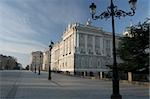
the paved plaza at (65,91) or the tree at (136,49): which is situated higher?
the tree at (136,49)

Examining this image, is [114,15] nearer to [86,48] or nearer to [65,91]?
[65,91]

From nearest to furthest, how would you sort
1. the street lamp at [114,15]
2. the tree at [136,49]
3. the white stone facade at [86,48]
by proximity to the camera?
the street lamp at [114,15], the tree at [136,49], the white stone facade at [86,48]

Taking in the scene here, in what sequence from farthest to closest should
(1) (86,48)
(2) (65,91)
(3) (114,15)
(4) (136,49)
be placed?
(1) (86,48) → (4) (136,49) → (2) (65,91) → (3) (114,15)

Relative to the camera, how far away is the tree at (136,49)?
3809 cm

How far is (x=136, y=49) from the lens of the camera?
130 ft

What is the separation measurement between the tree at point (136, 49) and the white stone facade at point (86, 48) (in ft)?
166

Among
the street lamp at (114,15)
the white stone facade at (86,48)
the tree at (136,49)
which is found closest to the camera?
the street lamp at (114,15)

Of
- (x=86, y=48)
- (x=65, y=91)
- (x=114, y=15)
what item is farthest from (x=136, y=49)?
(x=86, y=48)

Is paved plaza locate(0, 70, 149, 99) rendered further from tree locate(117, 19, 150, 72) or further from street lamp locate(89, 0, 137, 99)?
tree locate(117, 19, 150, 72)

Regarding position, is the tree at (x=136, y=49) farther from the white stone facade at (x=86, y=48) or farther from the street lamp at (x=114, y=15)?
the white stone facade at (x=86, y=48)

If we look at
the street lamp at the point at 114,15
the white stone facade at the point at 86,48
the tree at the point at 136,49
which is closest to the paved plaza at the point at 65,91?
the street lamp at the point at 114,15

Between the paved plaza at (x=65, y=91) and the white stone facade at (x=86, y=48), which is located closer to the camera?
the paved plaza at (x=65, y=91)

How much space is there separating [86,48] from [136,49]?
62.1 meters

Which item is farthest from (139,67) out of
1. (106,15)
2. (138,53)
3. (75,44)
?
(75,44)
